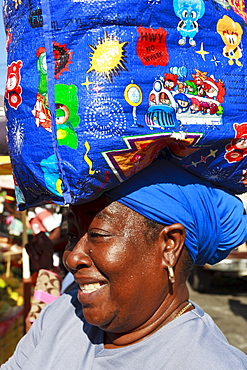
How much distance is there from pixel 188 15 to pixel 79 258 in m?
0.82

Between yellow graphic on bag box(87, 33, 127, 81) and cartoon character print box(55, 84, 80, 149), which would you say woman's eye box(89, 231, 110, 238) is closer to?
cartoon character print box(55, 84, 80, 149)

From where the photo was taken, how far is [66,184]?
4.35 ft

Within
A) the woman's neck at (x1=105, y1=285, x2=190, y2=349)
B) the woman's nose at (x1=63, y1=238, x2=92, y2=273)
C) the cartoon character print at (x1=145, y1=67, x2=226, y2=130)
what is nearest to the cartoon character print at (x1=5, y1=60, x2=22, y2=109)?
the cartoon character print at (x1=145, y1=67, x2=226, y2=130)

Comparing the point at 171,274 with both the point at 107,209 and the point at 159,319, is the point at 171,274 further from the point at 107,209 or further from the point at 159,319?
the point at 107,209

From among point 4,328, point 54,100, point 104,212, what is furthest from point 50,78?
point 4,328

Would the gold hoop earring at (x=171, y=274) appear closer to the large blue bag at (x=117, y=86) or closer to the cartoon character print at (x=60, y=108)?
the large blue bag at (x=117, y=86)

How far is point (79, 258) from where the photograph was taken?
1504 millimetres

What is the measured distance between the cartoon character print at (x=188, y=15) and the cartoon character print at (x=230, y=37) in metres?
0.08

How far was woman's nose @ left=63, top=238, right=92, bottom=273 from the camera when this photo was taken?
4.91ft

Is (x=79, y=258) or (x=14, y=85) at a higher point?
(x=14, y=85)

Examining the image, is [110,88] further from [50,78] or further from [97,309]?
[97,309]

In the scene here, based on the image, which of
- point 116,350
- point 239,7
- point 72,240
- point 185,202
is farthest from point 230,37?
point 116,350

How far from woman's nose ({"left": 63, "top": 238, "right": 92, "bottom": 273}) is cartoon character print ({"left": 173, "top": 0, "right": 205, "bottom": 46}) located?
0.72 metres

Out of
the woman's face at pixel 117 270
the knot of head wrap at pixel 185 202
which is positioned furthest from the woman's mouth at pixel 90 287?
the knot of head wrap at pixel 185 202
